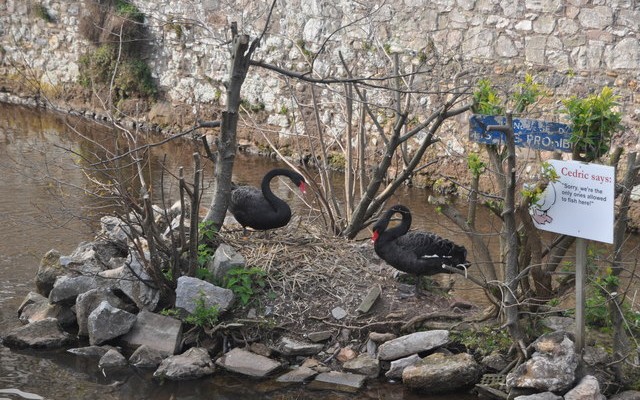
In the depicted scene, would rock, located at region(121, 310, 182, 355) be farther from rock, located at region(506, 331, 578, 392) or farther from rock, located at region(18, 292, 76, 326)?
rock, located at region(506, 331, 578, 392)

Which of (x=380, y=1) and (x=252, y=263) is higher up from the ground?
(x=380, y=1)

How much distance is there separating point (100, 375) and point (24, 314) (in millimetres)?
1255

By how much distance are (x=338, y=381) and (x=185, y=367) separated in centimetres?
113

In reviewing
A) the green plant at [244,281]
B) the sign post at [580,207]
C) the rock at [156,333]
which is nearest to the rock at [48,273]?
the rock at [156,333]

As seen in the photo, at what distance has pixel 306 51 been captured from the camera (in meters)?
13.7

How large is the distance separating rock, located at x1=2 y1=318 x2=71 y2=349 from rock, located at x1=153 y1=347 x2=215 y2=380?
932 mm

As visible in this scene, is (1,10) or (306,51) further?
(1,10)

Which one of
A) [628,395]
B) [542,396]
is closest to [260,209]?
[542,396]

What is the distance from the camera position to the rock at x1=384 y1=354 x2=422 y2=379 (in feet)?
23.3

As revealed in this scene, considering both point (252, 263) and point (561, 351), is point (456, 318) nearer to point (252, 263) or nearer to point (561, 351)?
point (561, 351)

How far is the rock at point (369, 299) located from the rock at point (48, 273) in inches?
102

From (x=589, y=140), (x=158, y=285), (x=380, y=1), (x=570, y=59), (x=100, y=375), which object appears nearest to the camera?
(x=589, y=140)

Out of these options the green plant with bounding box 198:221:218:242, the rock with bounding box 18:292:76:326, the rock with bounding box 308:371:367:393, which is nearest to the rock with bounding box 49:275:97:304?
the rock with bounding box 18:292:76:326

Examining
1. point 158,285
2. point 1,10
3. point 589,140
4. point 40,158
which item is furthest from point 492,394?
point 1,10
